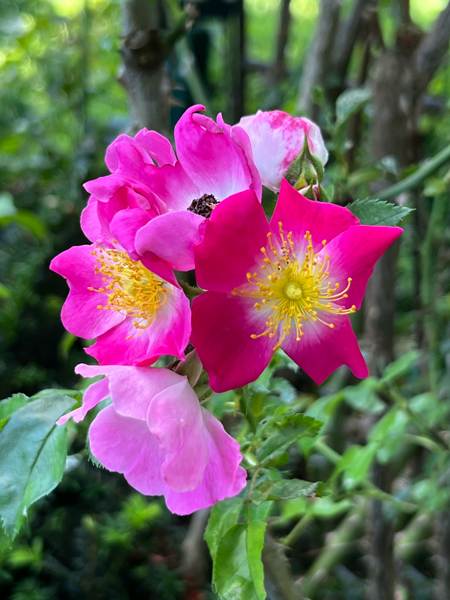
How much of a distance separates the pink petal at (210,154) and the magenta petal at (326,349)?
0.33 ft

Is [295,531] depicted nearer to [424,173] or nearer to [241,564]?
[241,564]

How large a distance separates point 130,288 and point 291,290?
107 mm

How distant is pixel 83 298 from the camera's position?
0.35m

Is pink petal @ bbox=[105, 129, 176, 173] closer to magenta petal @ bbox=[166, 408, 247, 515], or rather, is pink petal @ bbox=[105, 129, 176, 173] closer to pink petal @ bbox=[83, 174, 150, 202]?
pink petal @ bbox=[83, 174, 150, 202]

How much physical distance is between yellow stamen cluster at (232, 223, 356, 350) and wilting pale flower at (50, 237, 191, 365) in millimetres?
56

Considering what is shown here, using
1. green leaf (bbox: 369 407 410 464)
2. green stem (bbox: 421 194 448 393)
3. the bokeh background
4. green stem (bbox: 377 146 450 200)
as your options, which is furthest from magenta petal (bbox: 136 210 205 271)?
green stem (bbox: 421 194 448 393)

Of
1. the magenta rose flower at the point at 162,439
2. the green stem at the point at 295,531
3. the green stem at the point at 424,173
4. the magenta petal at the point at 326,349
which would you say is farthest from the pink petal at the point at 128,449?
the green stem at the point at 424,173

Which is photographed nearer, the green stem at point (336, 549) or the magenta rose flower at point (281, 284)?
the magenta rose flower at point (281, 284)

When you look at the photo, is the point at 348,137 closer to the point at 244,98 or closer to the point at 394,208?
the point at 244,98

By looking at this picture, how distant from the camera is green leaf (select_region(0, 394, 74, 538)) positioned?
0.98 ft

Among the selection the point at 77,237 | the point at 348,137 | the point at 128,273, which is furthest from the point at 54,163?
the point at 128,273

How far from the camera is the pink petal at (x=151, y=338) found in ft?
0.93

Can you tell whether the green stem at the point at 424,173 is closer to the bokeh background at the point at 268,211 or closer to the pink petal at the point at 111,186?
the bokeh background at the point at 268,211

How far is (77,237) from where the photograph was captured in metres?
1.23
